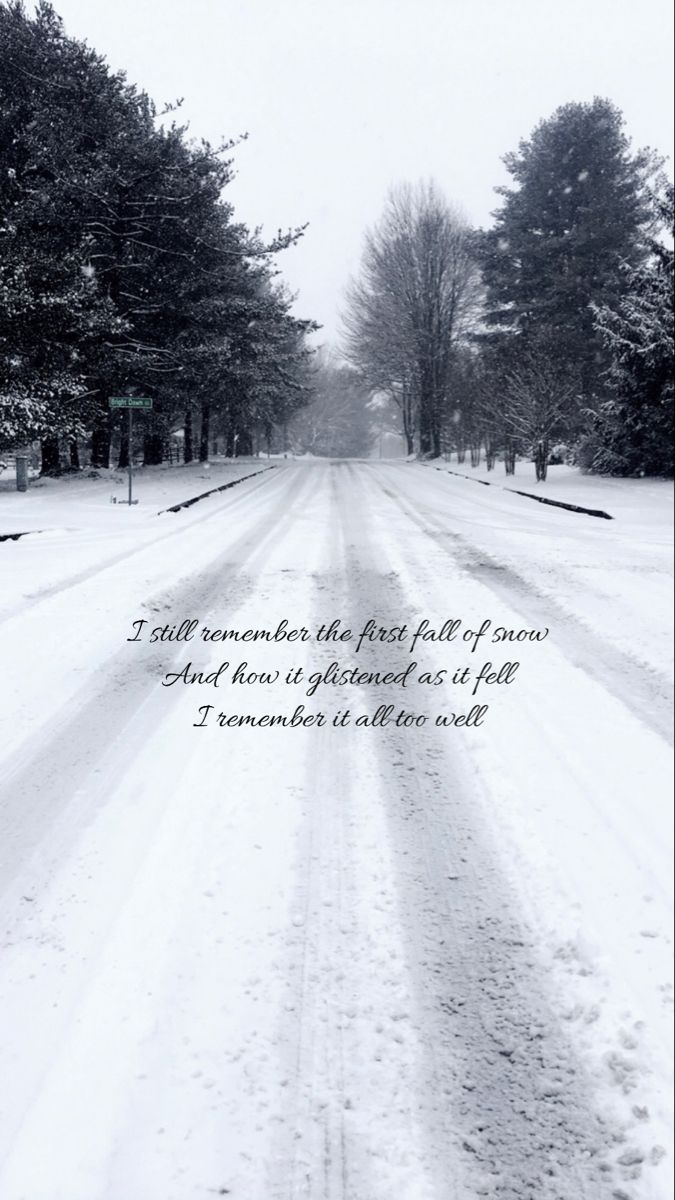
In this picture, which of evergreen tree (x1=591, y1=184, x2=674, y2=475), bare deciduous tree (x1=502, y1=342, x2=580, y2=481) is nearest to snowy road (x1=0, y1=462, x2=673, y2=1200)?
evergreen tree (x1=591, y1=184, x2=674, y2=475)

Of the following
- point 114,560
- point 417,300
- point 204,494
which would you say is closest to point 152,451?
point 204,494

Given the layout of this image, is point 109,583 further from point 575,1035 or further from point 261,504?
point 261,504

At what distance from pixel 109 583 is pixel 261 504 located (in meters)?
6.82

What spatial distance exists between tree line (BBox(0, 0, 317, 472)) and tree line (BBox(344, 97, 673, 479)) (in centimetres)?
714

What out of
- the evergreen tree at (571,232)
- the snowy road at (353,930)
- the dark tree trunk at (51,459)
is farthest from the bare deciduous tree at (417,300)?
the snowy road at (353,930)

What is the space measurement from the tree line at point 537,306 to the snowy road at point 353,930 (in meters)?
0.90

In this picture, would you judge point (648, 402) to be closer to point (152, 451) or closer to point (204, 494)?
point (204, 494)

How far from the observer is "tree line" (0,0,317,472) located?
11.1 m

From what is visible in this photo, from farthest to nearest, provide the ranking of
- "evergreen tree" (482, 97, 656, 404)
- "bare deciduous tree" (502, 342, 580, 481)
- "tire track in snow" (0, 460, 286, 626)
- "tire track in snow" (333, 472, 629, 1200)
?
"evergreen tree" (482, 97, 656, 404)
"bare deciduous tree" (502, 342, 580, 481)
"tire track in snow" (0, 460, 286, 626)
"tire track in snow" (333, 472, 629, 1200)

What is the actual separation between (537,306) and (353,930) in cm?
2384

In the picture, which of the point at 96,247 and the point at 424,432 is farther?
the point at 424,432

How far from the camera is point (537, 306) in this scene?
21.8 metres

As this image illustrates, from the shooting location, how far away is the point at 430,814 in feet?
7.46

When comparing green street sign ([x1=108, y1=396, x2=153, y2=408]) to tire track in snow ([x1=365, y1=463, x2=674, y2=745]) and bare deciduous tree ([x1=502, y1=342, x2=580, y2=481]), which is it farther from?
bare deciduous tree ([x1=502, y1=342, x2=580, y2=481])
